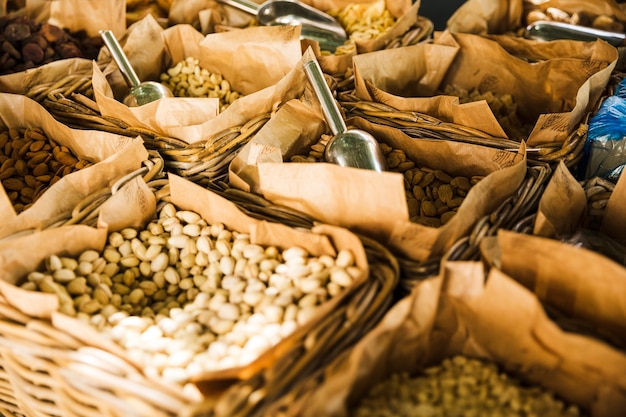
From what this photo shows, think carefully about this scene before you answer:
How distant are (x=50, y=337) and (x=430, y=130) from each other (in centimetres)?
104

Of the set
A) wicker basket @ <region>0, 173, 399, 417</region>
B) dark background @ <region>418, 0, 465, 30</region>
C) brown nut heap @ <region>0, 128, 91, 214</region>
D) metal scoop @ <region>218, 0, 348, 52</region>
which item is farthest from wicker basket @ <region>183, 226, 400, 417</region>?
dark background @ <region>418, 0, 465, 30</region>

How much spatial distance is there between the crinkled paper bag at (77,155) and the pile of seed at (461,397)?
2.76ft

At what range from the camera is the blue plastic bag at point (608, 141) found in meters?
1.53

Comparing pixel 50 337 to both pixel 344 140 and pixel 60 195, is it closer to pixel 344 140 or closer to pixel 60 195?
pixel 60 195

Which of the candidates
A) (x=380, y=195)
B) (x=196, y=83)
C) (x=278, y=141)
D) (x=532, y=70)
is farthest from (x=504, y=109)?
(x=196, y=83)

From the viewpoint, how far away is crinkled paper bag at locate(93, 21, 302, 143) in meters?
1.60

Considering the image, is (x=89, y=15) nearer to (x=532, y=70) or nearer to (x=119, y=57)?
(x=119, y=57)

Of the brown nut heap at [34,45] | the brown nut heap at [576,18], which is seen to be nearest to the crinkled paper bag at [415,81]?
the brown nut heap at [576,18]

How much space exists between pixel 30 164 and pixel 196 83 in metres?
0.59

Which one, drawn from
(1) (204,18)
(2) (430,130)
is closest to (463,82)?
(2) (430,130)

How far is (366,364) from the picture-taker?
0.97 metres

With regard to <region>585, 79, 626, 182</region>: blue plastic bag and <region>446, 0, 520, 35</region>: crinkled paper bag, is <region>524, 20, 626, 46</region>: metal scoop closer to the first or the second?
<region>446, 0, 520, 35</region>: crinkled paper bag

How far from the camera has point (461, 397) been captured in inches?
39.2

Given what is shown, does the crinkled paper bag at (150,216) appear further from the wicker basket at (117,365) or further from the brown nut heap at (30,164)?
the brown nut heap at (30,164)
